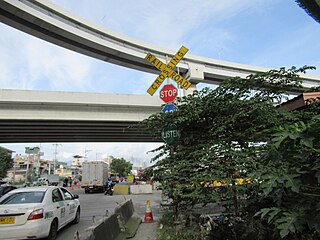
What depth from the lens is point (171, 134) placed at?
6.25 m

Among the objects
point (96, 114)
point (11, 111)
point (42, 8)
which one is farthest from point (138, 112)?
point (42, 8)

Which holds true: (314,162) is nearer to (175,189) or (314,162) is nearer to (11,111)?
(175,189)

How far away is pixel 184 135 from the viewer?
21.3ft

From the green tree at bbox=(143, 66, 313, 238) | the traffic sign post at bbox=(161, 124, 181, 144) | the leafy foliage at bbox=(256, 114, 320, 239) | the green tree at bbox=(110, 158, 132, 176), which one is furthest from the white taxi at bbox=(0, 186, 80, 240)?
the green tree at bbox=(110, 158, 132, 176)

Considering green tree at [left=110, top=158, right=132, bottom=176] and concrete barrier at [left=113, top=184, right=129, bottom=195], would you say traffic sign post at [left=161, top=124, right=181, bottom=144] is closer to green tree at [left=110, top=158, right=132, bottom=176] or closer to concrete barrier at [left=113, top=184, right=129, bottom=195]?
concrete barrier at [left=113, top=184, right=129, bottom=195]

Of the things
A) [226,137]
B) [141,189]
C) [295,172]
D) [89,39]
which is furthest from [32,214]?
[89,39]

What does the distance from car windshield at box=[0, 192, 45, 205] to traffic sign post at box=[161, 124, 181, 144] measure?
3.75 meters

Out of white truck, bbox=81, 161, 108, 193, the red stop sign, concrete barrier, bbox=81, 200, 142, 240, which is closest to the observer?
concrete barrier, bbox=81, 200, 142, 240

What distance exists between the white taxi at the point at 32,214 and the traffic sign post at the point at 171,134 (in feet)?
11.6

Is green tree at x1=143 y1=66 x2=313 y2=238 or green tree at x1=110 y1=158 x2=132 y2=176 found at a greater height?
green tree at x1=110 y1=158 x2=132 y2=176

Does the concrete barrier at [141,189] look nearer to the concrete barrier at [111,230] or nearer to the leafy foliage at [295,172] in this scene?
the concrete barrier at [111,230]

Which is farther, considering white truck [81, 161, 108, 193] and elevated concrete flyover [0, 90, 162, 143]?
white truck [81, 161, 108, 193]

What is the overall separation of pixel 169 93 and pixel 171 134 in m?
1.05

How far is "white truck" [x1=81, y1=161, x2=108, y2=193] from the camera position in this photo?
2948 centimetres
